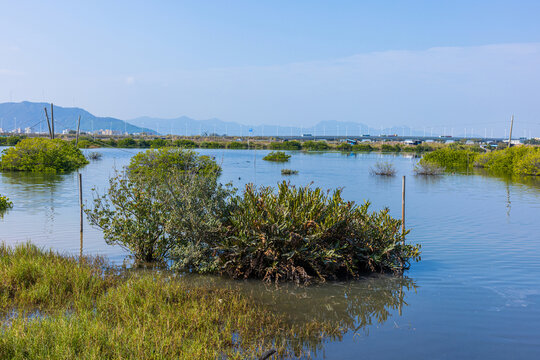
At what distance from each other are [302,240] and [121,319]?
377 centimetres

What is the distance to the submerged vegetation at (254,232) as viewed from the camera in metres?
→ 8.97

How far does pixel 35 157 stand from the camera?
36.6m

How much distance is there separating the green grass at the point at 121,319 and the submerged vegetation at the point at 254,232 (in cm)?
90

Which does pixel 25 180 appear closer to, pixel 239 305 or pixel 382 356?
pixel 239 305

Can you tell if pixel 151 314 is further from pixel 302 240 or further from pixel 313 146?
pixel 313 146

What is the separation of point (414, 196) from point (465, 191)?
15.1 ft

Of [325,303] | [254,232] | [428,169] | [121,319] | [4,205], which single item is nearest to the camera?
[121,319]

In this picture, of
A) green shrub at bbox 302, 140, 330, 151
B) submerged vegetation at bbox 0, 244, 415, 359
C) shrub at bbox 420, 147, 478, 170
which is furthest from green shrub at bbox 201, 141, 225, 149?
submerged vegetation at bbox 0, 244, 415, 359

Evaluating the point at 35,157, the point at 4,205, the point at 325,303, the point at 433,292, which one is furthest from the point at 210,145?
the point at 325,303

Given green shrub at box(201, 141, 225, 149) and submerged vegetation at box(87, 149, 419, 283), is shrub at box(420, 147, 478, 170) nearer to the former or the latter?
submerged vegetation at box(87, 149, 419, 283)

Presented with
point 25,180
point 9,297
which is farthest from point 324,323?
point 25,180

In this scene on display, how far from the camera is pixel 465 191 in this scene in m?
28.2

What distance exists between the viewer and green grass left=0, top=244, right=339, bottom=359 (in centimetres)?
526

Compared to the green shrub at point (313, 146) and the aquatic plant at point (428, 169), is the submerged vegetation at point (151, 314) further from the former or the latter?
the green shrub at point (313, 146)
